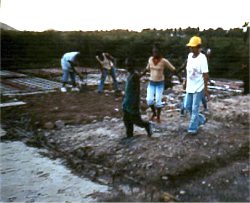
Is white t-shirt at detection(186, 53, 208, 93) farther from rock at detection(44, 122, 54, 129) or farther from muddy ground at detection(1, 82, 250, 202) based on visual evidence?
rock at detection(44, 122, 54, 129)

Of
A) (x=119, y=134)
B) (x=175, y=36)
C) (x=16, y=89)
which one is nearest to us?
(x=119, y=134)

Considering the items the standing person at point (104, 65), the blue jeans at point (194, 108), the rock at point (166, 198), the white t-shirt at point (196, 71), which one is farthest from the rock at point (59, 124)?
the standing person at point (104, 65)

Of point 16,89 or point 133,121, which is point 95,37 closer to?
point 16,89

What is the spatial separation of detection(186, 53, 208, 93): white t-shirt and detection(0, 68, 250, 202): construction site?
755 millimetres

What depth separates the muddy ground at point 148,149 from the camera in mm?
4148

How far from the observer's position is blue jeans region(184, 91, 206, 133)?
18.1 feet

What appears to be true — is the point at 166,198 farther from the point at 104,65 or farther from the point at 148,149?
the point at 104,65

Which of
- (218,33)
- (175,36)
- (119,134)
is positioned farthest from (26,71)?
(119,134)

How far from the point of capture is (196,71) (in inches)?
216

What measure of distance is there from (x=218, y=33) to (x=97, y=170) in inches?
538

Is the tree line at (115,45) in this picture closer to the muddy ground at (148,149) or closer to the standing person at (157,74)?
the muddy ground at (148,149)

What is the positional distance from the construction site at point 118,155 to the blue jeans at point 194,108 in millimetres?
155

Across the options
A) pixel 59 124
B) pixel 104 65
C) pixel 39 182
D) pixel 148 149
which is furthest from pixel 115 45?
pixel 39 182

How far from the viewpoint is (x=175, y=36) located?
644 inches
